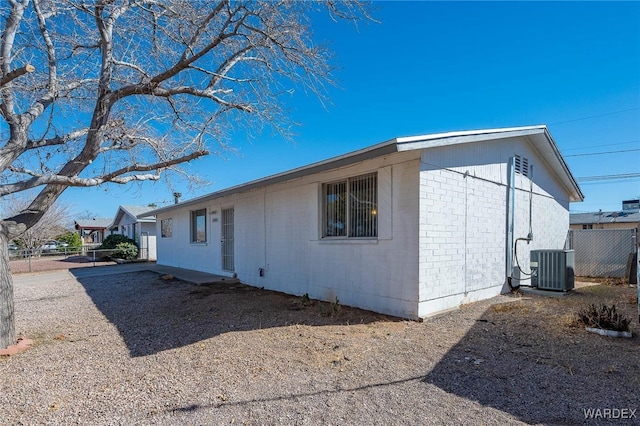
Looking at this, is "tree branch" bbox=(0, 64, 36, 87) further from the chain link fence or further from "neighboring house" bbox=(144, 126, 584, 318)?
the chain link fence

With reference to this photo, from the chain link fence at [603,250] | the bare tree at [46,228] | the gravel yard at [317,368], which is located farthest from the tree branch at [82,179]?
the bare tree at [46,228]

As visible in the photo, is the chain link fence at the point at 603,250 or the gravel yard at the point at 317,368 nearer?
the gravel yard at the point at 317,368

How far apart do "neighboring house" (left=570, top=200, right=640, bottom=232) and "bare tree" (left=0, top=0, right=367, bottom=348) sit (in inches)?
1073

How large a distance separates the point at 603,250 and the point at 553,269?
16.5ft

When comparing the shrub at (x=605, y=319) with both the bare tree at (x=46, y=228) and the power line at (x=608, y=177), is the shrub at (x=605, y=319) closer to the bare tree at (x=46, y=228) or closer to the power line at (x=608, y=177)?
the power line at (x=608, y=177)

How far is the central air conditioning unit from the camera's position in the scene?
26.4 ft

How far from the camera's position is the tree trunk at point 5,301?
4.61m

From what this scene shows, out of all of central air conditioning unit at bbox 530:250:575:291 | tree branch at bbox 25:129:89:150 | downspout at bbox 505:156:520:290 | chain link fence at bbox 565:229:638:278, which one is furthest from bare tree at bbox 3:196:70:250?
chain link fence at bbox 565:229:638:278

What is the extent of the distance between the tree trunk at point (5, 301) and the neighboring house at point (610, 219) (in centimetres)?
3096

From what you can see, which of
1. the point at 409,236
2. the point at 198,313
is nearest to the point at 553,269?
the point at 409,236

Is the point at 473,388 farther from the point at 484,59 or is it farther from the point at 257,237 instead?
the point at 484,59

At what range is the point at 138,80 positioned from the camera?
6215mm

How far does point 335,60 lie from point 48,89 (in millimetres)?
4584

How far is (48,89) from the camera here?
16.9 feet
